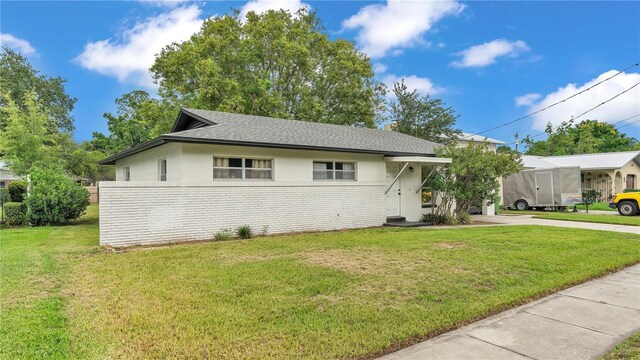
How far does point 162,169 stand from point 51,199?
4.74 metres

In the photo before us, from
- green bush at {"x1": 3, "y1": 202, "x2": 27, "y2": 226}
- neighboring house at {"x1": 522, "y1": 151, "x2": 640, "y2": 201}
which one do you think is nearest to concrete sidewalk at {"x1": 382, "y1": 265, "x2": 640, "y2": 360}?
green bush at {"x1": 3, "y1": 202, "x2": 27, "y2": 226}

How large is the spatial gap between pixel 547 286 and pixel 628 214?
16.8m

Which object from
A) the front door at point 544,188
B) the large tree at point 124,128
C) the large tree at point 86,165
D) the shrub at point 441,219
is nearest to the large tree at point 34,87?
the large tree at point 86,165

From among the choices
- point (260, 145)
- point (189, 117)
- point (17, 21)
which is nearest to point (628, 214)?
point (260, 145)

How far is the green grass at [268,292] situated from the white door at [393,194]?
4863 mm

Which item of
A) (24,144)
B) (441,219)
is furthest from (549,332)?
(24,144)

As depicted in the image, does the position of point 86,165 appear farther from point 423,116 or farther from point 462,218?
point 462,218

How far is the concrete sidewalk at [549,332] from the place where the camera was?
3328 mm

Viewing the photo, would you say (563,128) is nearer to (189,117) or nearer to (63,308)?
(189,117)

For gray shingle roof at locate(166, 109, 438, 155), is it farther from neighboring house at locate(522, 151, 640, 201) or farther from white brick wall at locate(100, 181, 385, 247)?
neighboring house at locate(522, 151, 640, 201)

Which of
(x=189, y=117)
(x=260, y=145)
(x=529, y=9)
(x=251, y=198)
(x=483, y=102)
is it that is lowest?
(x=251, y=198)

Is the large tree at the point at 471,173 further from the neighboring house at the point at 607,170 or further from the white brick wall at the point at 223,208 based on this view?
the neighboring house at the point at 607,170

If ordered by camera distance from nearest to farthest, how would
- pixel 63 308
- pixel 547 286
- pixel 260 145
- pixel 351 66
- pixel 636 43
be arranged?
1. pixel 63 308
2. pixel 547 286
3. pixel 260 145
4. pixel 636 43
5. pixel 351 66

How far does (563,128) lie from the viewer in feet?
160
